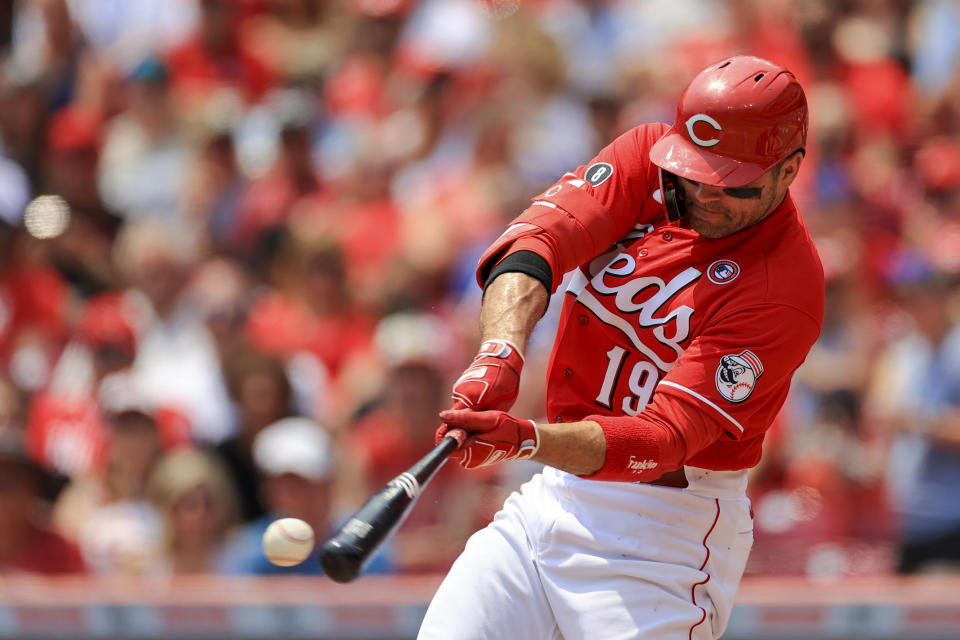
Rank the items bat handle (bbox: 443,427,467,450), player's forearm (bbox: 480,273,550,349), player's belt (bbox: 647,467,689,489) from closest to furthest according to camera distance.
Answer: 1. bat handle (bbox: 443,427,467,450)
2. player's forearm (bbox: 480,273,550,349)
3. player's belt (bbox: 647,467,689,489)

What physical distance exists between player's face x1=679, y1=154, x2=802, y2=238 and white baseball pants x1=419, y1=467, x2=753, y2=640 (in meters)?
0.62

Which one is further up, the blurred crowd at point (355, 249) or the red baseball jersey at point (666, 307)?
the red baseball jersey at point (666, 307)

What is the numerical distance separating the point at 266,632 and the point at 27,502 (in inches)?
52.7

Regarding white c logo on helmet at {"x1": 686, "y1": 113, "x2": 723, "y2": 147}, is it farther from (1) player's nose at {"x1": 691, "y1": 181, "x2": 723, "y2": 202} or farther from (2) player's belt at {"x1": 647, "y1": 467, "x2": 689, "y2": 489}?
(2) player's belt at {"x1": 647, "y1": 467, "x2": 689, "y2": 489}

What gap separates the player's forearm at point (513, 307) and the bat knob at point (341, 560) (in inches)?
28.9

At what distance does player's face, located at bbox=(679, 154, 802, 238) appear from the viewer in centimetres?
320

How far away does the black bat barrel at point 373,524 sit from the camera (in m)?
2.64

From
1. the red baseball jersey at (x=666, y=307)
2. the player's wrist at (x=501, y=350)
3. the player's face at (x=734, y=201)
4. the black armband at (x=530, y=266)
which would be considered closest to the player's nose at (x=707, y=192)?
the player's face at (x=734, y=201)

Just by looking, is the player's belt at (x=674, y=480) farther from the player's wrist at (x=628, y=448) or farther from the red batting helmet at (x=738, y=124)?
the red batting helmet at (x=738, y=124)

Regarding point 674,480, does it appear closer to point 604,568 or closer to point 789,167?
point 604,568

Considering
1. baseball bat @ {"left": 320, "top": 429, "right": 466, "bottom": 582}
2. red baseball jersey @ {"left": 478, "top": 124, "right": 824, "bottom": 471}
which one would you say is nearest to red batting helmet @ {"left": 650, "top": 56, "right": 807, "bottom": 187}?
red baseball jersey @ {"left": 478, "top": 124, "right": 824, "bottom": 471}

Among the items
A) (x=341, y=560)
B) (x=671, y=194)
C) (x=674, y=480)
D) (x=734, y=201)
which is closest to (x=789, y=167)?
(x=734, y=201)

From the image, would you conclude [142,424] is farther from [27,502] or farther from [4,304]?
[4,304]

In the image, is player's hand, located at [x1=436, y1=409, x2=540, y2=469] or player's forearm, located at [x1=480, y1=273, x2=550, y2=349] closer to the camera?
player's hand, located at [x1=436, y1=409, x2=540, y2=469]
